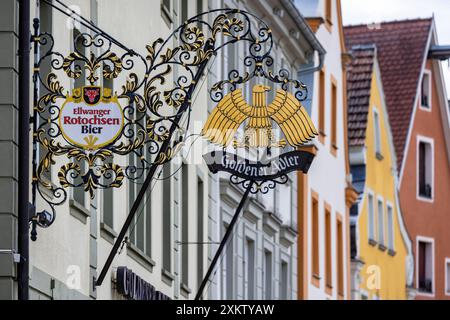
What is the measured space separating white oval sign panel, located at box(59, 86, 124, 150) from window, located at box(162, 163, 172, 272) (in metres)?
8.75

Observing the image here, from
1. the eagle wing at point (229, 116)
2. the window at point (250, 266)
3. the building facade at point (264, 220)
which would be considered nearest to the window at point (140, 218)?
the building facade at point (264, 220)

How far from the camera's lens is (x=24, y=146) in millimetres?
17766

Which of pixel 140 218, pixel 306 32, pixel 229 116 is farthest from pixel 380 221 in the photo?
pixel 229 116

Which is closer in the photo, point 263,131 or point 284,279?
point 263,131

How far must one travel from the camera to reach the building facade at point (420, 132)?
180ft

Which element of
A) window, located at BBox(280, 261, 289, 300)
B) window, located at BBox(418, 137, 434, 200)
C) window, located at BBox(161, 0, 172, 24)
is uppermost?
window, located at BBox(161, 0, 172, 24)

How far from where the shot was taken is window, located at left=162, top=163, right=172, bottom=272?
26.6 metres

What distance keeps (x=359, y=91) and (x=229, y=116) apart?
1202 inches

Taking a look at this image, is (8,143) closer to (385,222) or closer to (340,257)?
(340,257)

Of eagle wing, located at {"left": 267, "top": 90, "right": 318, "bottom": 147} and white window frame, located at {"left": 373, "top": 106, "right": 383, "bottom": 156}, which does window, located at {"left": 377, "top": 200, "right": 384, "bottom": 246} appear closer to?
white window frame, located at {"left": 373, "top": 106, "right": 383, "bottom": 156}

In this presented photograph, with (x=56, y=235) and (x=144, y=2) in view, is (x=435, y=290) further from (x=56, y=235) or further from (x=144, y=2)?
(x=56, y=235)

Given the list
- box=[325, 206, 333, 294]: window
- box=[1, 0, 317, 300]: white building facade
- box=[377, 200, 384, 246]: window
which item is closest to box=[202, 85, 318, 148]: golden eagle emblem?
box=[1, 0, 317, 300]: white building facade

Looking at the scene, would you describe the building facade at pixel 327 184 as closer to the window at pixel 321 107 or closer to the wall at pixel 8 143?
the window at pixel 321 107
